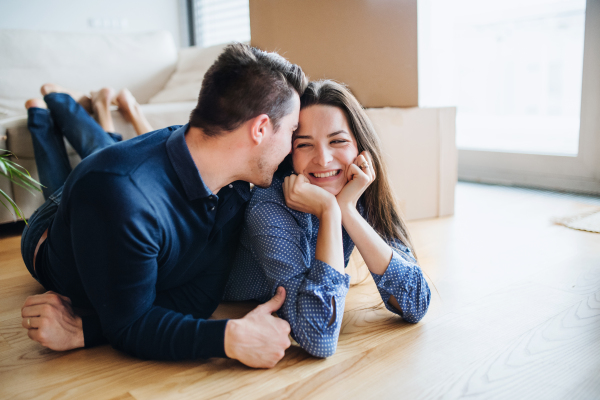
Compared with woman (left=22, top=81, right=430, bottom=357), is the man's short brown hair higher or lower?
higher

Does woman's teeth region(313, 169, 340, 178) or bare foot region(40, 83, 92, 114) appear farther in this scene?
bare foot region(40, 83, 92, 114)

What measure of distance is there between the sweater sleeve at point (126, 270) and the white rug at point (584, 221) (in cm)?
157

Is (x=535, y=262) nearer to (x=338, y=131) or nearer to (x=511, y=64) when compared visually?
(x=338, y=131)

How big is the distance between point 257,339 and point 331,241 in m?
0.25

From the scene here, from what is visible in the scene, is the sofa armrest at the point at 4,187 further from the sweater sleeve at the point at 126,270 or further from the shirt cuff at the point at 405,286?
the shirt cuff at the point at 405,286

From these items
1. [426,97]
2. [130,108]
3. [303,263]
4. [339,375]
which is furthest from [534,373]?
[130,108]

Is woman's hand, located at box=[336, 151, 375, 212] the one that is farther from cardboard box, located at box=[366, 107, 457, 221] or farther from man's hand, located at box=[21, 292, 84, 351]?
cardboard box, located at box=[366, 107, 457, 221]

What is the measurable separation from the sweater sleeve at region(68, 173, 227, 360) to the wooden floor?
8 centimetres

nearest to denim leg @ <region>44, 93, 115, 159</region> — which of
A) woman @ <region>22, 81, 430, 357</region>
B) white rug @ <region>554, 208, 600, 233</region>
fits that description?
woman @ <region>22, 81, 430, 357</region>

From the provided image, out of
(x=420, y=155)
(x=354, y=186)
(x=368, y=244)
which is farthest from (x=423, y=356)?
(x=420, y=155)

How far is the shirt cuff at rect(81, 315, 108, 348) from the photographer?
3.42 ft

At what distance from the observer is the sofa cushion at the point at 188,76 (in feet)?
9.29

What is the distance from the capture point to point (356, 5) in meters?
2.11

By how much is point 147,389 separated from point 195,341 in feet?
0.39
